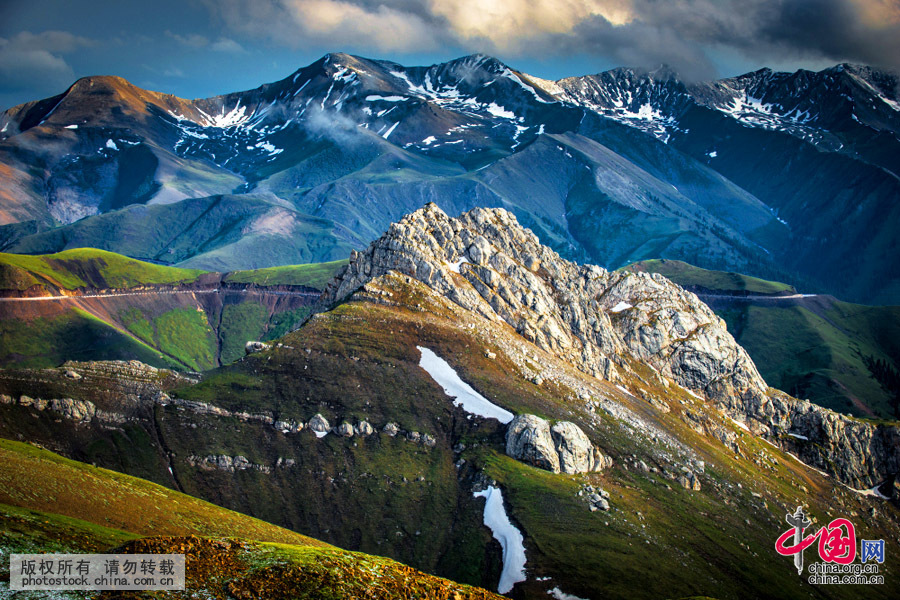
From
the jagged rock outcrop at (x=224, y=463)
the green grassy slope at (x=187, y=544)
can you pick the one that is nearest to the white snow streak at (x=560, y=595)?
the green grassy slope at (x=187, y=544)

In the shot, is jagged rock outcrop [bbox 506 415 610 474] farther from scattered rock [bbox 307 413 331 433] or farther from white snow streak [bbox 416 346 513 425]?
scattered rock [bbox 307 413 331 433]

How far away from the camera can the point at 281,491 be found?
150 metres

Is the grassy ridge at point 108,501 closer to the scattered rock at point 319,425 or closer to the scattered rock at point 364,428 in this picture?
the scattered rock at point 319,425

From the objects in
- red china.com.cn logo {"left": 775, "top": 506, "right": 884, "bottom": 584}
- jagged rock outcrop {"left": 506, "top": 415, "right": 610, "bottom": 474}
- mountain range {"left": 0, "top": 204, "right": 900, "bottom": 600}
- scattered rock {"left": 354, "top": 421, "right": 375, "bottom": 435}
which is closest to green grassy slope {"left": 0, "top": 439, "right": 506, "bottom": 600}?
mountain range {"left": 0, "top": 204, "right": 900, "bottom": 600}

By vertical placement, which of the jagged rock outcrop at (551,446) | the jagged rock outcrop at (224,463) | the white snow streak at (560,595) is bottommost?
the white snow streak at (560,595)

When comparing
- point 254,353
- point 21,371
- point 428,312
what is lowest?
point 21,371

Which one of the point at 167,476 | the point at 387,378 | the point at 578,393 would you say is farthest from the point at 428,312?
the point at 167,476

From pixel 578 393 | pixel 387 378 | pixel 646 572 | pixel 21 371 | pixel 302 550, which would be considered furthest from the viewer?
pixel 578 393

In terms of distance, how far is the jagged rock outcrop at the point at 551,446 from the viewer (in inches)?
6245

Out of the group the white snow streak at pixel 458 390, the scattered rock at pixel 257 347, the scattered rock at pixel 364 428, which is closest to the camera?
the scattered rock at pixel 364 428

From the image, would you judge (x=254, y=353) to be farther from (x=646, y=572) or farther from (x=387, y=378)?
(x=646, y=572)

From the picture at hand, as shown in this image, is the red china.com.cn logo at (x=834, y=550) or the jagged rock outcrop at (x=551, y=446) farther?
the red china.com.cn logo at (x=834, y=550)

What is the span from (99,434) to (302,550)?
103336 millimetres

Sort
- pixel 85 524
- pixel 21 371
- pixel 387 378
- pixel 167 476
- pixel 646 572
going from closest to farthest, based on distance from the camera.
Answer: pixel 85 524
pixel 646 572
pixel 167 476
pixel 21 371
pixel 387 378
